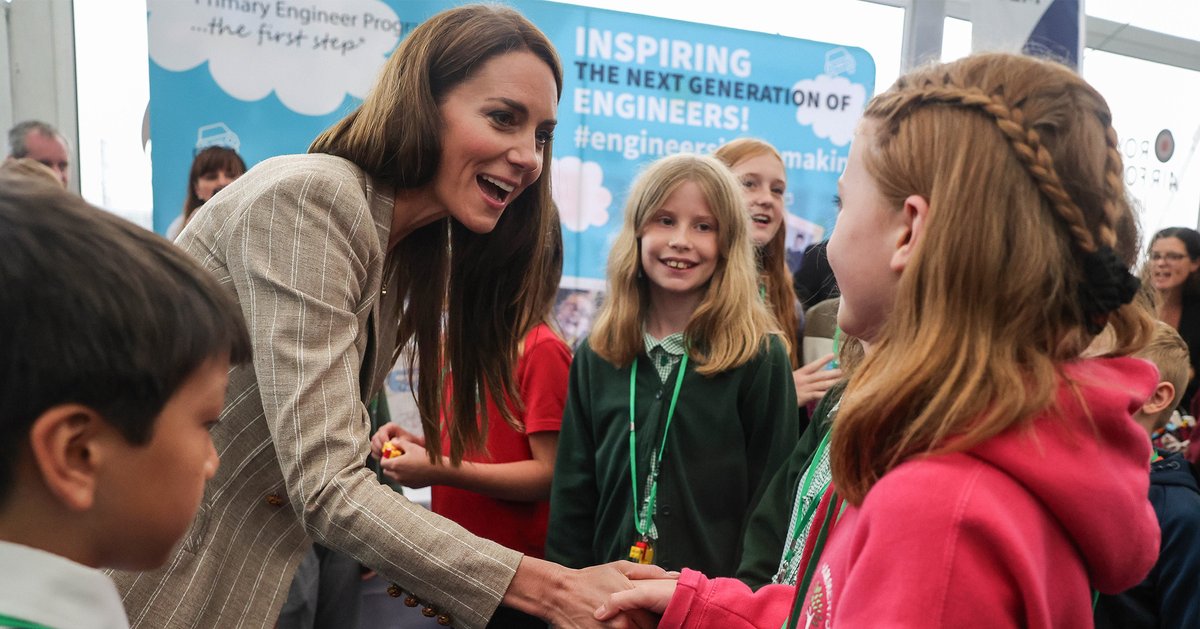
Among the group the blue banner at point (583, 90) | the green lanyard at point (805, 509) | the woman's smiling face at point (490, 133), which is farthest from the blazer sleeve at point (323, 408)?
the blue banner at point (583, 90)

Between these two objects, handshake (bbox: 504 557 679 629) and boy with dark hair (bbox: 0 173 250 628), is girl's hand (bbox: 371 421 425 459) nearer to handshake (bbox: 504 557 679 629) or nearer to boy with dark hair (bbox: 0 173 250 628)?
handshake (bbox: 504 557 679 629)

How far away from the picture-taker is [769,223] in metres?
3.45

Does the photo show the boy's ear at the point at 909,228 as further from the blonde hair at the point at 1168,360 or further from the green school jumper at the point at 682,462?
the blonde hair at the point at 1168,360

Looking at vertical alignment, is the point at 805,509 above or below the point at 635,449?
above

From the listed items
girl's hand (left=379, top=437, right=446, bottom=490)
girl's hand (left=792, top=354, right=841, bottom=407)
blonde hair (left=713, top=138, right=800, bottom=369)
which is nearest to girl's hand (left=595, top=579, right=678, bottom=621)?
Result: girl's hand (left=379, top=437, right=446, bottom=490)

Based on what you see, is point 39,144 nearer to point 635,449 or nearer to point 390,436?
point 390,436

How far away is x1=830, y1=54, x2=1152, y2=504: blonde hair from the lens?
987 mm

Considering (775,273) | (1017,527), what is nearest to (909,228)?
(1017,527)

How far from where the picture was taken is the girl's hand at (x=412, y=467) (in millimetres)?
2432

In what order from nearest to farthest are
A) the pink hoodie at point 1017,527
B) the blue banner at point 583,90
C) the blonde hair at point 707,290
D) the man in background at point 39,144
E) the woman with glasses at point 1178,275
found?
the pink hoodie at point 1017,527 < the blonde hair at point 707,290 < the man in background at point 39,144 < the blue banner at point 583,90 < the woman with glasses at point 1178,275

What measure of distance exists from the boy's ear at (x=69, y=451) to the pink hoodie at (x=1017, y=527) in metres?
0.77

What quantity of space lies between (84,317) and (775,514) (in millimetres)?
1776

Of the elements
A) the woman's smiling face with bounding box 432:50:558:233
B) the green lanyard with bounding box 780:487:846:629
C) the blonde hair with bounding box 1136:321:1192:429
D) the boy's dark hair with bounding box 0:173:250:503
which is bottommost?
the blonde hair with bounding box 1136:321:1192:429

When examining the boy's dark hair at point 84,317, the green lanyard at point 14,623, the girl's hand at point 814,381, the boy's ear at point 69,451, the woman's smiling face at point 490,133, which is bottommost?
the girl's hand at point 814,381
